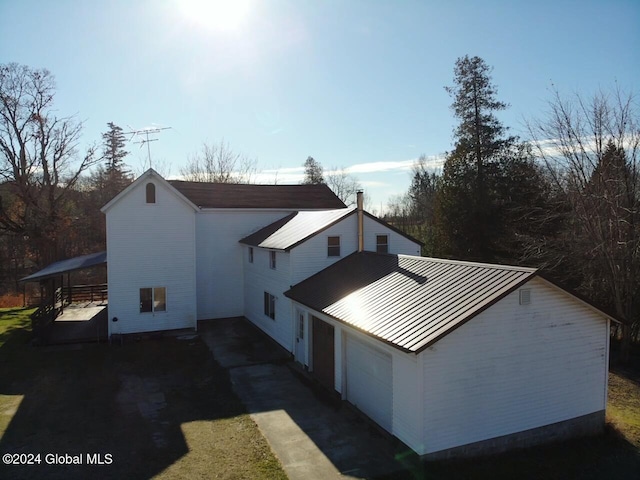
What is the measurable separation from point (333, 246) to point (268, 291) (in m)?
4.07

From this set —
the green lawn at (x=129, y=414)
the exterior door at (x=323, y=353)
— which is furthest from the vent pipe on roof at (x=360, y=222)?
the green lawn at (x=129, y=414)

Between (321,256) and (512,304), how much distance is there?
8711mm

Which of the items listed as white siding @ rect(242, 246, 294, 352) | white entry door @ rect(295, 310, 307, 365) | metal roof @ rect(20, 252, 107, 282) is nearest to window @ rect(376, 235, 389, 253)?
white siding @ rect(242, 246, 294, 352)

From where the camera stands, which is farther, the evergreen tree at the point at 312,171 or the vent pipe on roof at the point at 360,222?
the evergreen tree at the point at 312,171

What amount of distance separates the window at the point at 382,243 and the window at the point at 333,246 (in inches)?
80.2

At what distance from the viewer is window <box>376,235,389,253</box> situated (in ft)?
61.9

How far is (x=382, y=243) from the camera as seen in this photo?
19.0 meters

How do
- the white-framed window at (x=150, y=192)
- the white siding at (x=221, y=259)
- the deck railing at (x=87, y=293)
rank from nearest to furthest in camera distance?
1. the white-framed window at (x=150, y=192)
2. the white siding at (x=221, y=259)
3. the deck railing at (x=87, y=293)

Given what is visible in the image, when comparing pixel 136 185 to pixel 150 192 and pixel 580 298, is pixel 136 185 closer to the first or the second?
pixel 150 192

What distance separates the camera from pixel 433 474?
8.91 meters

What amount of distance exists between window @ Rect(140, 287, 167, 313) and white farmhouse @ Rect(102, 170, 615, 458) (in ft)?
0.18

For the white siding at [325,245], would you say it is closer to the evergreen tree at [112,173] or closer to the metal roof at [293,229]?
the metal roof at [293,229]

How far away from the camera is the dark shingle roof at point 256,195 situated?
24547 millimetres

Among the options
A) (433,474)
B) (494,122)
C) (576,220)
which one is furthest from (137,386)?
(494,122)
